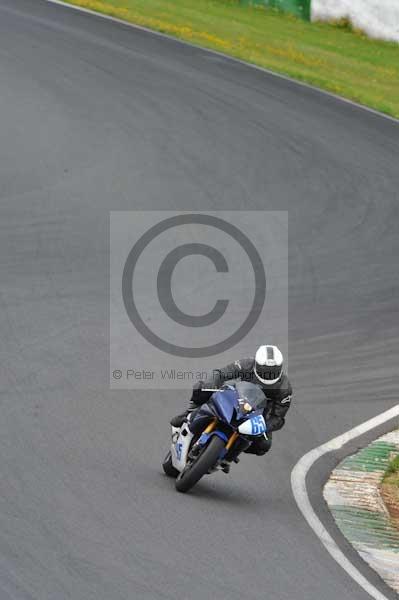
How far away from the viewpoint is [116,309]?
1428cm

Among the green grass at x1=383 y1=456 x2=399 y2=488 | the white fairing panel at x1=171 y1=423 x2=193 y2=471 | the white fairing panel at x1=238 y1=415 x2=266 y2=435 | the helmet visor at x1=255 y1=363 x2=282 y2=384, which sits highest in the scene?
the helmet visor at x1=255 y1=363 x2=282 y2=384

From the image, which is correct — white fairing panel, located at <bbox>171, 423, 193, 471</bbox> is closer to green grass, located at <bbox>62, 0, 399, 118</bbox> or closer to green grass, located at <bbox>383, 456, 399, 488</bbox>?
green grass, located at <bbox>383, 456, 399, 488</bbox>

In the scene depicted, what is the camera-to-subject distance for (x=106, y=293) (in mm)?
14703

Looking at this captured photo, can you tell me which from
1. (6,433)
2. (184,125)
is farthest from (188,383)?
(184,125)

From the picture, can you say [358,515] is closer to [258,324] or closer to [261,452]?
[261,452]

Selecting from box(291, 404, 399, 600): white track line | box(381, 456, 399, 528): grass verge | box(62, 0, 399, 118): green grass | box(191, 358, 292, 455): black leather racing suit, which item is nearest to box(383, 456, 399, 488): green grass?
box(381, 456, 399, 528): grass verge

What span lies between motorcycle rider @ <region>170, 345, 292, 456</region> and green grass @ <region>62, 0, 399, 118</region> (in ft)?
50.6

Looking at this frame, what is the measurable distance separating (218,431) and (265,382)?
2.25ft

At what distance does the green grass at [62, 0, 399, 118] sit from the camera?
25878mm

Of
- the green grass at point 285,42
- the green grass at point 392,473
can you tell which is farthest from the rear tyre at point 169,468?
the green grass at point 285,42

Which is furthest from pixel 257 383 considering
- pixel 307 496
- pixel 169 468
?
pixel 307 496

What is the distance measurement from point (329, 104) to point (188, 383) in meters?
12.4

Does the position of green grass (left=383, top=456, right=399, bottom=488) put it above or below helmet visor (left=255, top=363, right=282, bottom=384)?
below

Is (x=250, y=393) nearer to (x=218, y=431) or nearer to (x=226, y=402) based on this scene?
(x=226, y=402)
